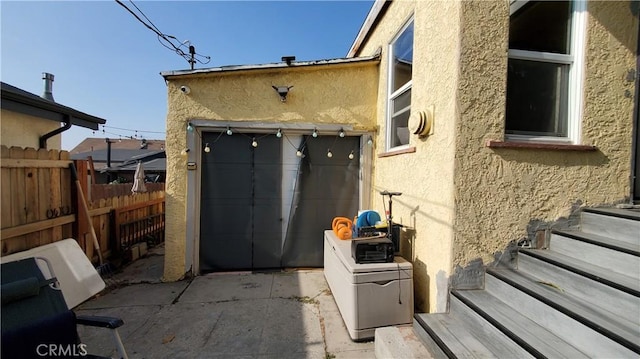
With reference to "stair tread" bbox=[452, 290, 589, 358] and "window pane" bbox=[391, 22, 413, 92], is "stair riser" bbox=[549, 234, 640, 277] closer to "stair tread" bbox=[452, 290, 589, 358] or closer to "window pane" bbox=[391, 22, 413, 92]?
"stair tread" bbox=[452, 290, 589, 358]

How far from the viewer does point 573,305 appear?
1.94 meters

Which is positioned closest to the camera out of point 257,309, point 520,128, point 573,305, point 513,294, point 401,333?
point 573,305

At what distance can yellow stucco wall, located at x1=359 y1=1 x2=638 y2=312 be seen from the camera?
101 inches

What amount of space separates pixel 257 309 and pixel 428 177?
2.95m

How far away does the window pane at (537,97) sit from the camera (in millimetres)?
2758

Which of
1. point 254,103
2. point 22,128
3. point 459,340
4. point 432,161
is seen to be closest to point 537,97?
point 432,161

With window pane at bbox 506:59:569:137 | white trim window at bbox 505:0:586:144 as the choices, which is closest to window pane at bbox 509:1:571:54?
white trim window at bbox 505:0:586:144

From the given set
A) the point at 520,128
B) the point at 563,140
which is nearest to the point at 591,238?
the point at 563,140

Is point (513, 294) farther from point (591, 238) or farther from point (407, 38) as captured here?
point (407, 38)

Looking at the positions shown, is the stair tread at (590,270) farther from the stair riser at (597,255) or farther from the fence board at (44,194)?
the fence board at (44,194)

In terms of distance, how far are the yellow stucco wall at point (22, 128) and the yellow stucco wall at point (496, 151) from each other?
6995 millimetres

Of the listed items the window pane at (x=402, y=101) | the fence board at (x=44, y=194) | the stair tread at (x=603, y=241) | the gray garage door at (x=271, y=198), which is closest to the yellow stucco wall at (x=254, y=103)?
the gray garage door at (x=271, y=198)

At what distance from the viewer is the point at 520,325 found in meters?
2.03

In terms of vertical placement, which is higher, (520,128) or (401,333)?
(520,128)
